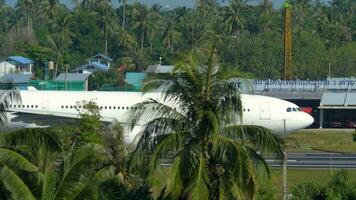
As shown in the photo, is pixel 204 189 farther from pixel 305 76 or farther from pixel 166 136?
pixel 305 76

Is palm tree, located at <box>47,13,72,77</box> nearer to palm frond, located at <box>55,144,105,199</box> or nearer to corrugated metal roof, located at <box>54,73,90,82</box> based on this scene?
corrugated metal roof, located at <box>54,73,90,82</box>

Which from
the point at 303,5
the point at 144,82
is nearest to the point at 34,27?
the point at 303,5

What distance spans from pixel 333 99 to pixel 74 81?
31.7 meters

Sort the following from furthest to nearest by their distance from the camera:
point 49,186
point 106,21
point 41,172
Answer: point 106,21, point 41,172, point 49,186

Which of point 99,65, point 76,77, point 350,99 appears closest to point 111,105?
point 350,99

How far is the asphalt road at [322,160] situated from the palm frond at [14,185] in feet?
116

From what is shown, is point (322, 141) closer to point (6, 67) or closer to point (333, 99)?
point (333, 99)

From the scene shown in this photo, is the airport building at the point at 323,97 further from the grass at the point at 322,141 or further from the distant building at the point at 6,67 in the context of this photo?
the distant building at the point at 6,67

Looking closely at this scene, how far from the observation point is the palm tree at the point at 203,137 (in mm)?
23844

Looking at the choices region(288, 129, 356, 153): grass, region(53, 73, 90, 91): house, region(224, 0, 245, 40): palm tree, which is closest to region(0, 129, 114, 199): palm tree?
region(288, 129, 356, 153): grass

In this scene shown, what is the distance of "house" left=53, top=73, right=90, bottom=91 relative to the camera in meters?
114

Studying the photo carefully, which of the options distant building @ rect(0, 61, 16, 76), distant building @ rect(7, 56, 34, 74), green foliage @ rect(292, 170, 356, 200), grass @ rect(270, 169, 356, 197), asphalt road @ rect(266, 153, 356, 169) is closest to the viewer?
green foliage @ rect(292, 170, 356, 200)

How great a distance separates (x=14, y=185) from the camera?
2342 cm

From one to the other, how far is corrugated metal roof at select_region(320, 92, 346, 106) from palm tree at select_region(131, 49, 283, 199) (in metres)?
77.4
